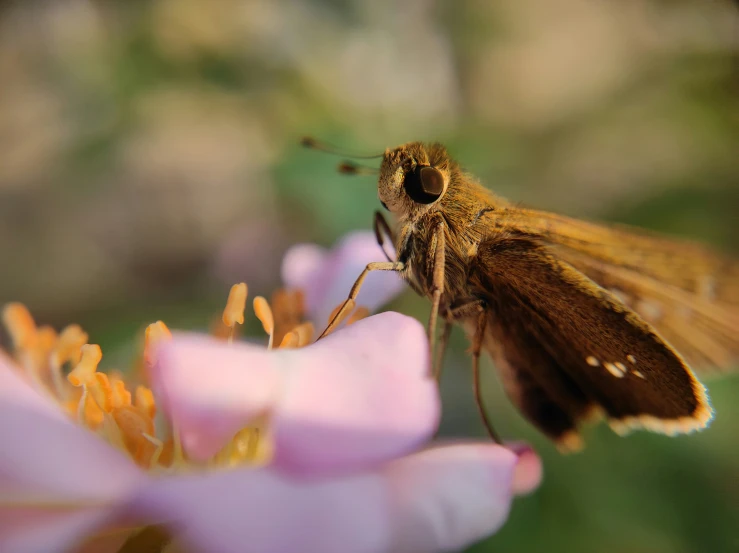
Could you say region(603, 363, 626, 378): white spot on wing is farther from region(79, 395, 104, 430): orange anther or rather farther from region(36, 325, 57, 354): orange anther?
region(36, 325, 57, 354): orange anther

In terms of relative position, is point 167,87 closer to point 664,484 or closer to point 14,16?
point 14,16

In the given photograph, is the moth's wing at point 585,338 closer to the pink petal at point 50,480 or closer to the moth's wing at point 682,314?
the moth's wing at point 682,314

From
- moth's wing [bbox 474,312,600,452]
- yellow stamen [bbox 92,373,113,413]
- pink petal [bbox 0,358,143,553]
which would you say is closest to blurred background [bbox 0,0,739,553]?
moth's wing [bbox 474,312,600,452]

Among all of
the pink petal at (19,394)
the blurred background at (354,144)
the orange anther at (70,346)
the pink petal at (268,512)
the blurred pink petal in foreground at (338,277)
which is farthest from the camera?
the blurred background at (354,144)

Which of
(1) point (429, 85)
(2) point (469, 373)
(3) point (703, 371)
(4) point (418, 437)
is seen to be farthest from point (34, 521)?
(1) point (429, 85)

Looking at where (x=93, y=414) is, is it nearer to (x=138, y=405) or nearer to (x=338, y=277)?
(x=138, y=405)

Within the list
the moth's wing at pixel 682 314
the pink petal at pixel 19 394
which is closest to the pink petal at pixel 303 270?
the moth's wing at pixel 682 314
